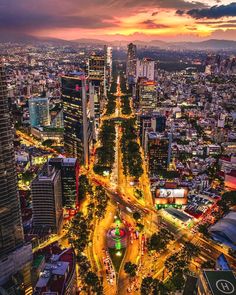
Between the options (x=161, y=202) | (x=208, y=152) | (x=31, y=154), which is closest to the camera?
(x=161, y=202)

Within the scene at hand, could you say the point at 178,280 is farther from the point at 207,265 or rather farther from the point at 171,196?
the point at 171,196

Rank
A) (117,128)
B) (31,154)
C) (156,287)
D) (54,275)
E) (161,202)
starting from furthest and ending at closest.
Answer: (117,128)
(31,154)
(161,202)
(156,287)
(54,275)

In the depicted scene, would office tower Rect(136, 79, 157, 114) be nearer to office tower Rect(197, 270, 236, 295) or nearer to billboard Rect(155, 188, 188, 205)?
billboard Rect(155, 188, 188, 205)

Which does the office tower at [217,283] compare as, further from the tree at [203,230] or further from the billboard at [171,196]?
the billboard at [171,196]

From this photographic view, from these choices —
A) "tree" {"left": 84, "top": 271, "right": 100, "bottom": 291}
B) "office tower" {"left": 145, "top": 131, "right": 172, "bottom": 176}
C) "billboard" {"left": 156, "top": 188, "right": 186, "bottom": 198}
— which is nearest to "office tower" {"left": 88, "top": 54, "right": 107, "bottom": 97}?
"office tower" {"left": 145, "top": 131, "right": 172, "bottom": 176}

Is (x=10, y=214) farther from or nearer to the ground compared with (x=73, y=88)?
nearer to the ground

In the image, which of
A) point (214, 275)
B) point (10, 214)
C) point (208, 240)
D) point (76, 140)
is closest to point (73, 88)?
point (76, 140)

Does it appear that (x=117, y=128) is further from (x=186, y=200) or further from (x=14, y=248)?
(x=14, y=248)

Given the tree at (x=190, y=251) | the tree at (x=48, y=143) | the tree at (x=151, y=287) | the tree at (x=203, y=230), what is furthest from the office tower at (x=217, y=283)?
the tree at (x=48, y=143)
